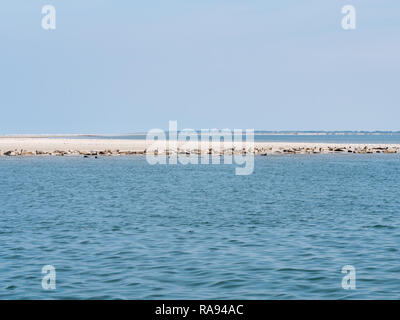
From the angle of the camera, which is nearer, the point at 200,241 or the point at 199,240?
the point at 200,241

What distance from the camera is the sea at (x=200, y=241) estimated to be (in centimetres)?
1412

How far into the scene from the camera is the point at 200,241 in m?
19.7

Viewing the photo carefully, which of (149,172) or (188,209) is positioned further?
(149,172)

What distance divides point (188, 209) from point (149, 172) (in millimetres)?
26672

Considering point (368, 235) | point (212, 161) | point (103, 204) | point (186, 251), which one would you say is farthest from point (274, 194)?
point (212, 161)

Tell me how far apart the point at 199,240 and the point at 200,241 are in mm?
175

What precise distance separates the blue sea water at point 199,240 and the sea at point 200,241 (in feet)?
0.11

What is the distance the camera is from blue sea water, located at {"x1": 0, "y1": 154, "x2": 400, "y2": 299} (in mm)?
14141

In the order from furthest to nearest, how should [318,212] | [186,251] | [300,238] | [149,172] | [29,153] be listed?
1. [29,153]
2. [149,172]
3. [318,212]
4. [300,238]
5. [186,251]

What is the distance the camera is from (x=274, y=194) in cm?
3628

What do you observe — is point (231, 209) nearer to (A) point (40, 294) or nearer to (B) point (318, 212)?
(B) point (318, 212)

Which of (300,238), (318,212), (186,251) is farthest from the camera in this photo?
(318,212)

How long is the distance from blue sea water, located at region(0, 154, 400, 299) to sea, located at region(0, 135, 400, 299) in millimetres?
35

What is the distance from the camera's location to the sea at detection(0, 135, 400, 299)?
14.1m
